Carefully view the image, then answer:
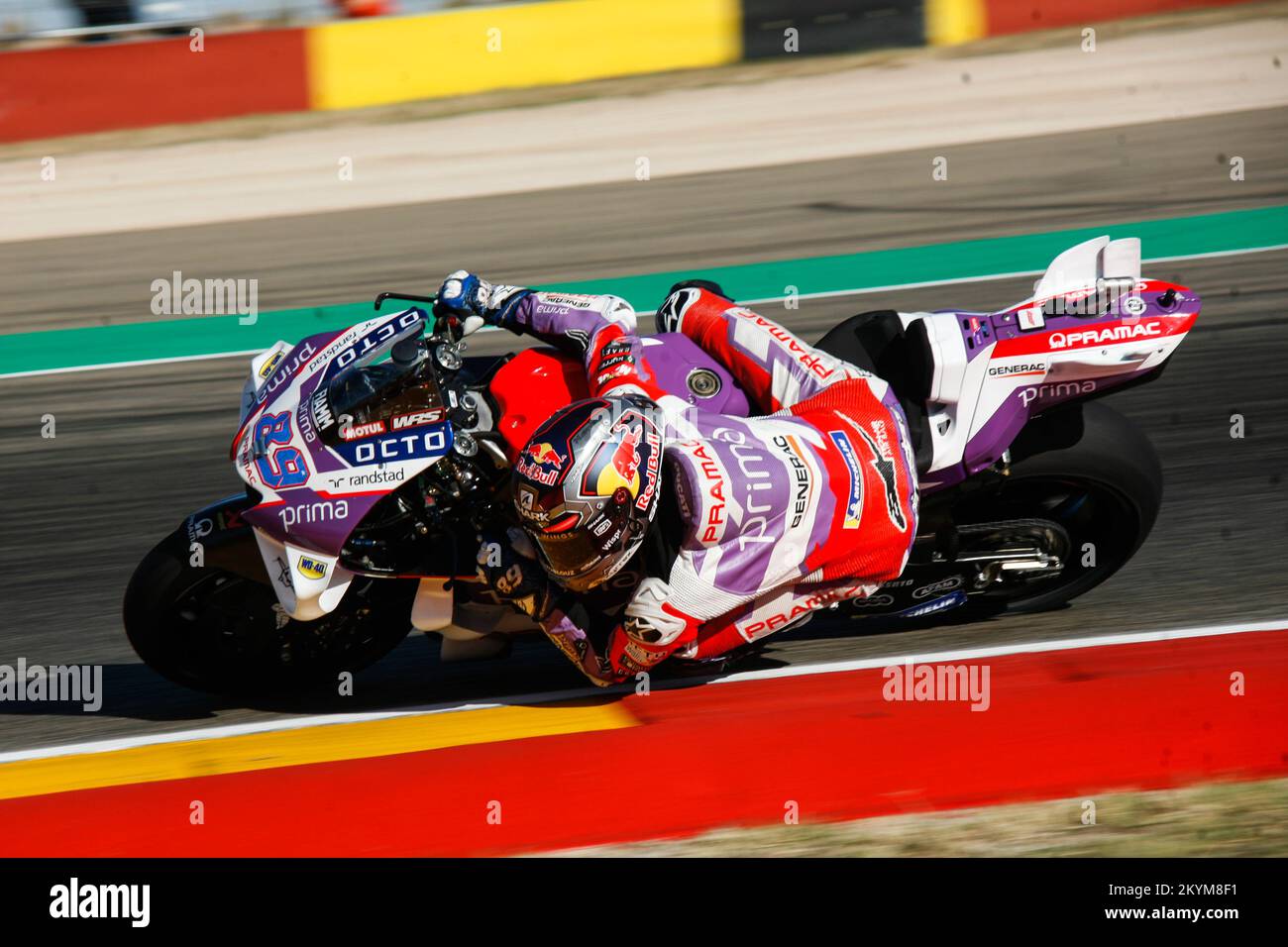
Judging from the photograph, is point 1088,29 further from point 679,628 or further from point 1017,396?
point 679,628

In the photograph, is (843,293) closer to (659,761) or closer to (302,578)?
(659,761)

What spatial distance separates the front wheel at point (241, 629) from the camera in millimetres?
4363

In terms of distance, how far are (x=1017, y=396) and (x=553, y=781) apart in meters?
1.86

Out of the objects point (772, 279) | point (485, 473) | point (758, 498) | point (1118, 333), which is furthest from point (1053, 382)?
point (772, 279)

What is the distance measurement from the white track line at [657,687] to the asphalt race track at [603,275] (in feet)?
0.24

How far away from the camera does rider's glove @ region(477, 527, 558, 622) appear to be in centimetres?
399

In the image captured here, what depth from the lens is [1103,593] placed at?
539 centimetres

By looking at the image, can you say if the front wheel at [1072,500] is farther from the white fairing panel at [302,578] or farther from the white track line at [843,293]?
the white track line at [843,293]

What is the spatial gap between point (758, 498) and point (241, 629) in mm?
1727

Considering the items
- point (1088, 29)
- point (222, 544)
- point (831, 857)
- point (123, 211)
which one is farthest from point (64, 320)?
point (1088, 29)

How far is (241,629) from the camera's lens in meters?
4.56

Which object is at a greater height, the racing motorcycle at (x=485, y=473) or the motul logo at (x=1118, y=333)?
the motul logo at (x=1118, y=333)
